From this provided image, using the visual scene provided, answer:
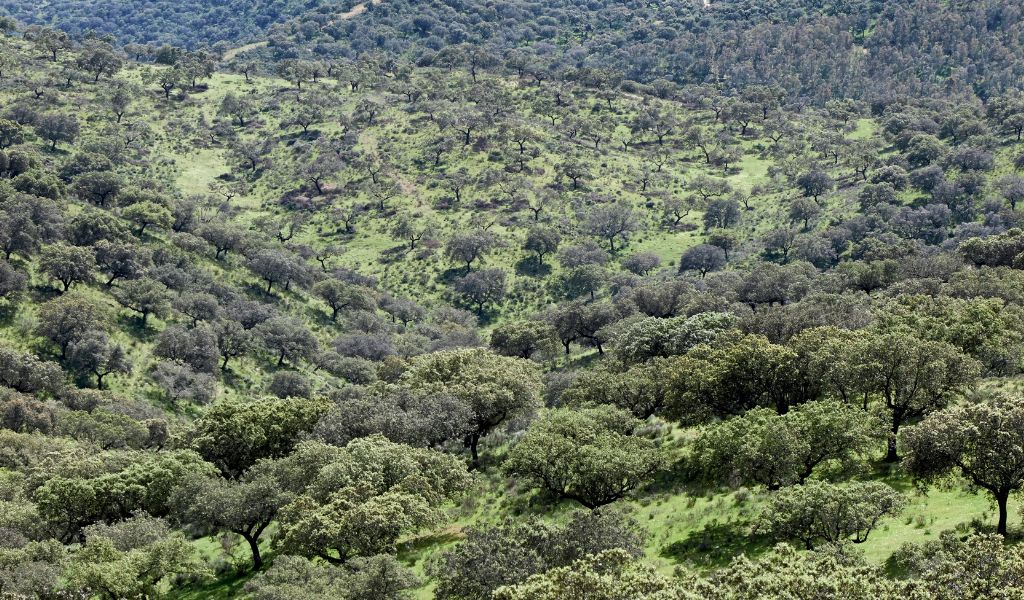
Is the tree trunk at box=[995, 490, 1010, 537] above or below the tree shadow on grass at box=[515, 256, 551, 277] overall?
above

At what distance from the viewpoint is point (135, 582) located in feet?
145

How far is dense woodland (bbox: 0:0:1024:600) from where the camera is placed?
39.6 m

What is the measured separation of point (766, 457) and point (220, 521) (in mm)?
32173

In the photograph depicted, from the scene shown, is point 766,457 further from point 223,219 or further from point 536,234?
point 223,219

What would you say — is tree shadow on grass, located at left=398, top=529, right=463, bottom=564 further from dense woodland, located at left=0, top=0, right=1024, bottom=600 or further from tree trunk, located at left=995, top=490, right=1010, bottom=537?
tree trunk, located at left=995, top=490, right=1010, bottom=537

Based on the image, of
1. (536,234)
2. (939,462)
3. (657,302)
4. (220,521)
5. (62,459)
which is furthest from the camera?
(536,234)

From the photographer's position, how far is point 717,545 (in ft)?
145

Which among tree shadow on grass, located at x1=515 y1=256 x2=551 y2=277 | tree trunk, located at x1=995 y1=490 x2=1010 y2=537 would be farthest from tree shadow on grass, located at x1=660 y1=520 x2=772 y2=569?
tree shadow on grass, located at x1=515 y1=256 x2=551 y2=277

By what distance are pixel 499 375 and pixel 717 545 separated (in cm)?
2915

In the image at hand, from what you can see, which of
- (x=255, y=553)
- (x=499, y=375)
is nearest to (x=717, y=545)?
(x=255, y=553)

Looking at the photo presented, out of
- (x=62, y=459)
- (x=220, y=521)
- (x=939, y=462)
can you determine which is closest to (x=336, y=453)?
(x=220, y=521)

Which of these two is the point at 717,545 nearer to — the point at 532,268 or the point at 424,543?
the point at 424,543

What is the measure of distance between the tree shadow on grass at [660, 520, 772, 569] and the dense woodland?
26 centimetres

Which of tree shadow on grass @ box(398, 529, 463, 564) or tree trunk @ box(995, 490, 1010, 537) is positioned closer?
tree trunk @ box(995, 490, 1010, 537)
